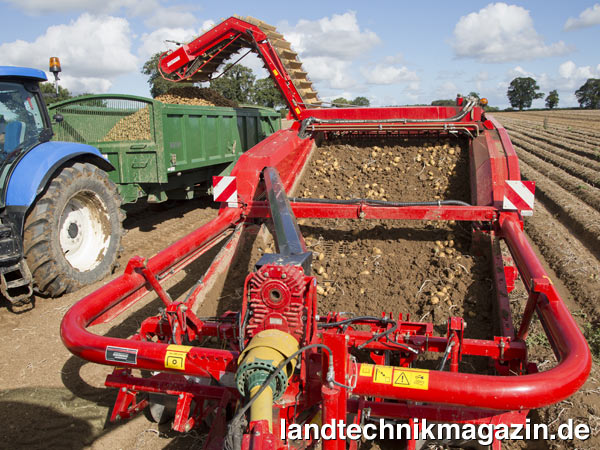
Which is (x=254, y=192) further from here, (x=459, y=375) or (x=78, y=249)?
(x=459, y=375)

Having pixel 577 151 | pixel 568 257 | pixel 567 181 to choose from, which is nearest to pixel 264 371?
pixel 568 257

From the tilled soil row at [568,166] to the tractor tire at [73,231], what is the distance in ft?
32.7

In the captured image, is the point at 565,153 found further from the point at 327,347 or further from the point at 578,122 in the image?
the point at 578,122

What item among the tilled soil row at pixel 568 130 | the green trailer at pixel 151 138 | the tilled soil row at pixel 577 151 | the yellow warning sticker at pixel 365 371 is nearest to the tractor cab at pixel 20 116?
the green trailer at pixel 151 138

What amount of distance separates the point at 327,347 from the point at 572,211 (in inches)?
316

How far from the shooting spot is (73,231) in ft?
17.0

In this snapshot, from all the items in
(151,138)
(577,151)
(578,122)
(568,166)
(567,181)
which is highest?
(578,122)

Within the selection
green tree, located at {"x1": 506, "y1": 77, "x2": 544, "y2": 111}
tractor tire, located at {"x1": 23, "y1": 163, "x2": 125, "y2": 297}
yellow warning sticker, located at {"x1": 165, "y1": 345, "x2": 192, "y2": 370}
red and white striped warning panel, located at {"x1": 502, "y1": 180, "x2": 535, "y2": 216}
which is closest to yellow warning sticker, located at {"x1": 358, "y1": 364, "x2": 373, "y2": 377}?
yellow warning sticker, located at {"x1": 165, "y1": 345, "x2": 192, "y2": 370}

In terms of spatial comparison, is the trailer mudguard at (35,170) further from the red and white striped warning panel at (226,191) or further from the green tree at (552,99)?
the green tree at (552,99)

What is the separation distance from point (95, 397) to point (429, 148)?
4638 mm

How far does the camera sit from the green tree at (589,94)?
234 feet

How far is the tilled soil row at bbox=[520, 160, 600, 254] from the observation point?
709 cm

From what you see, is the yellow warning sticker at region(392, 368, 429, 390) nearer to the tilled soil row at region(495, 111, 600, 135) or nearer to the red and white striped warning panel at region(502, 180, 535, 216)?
the red and white striped warning panel at region(502, 180, 535, 216)

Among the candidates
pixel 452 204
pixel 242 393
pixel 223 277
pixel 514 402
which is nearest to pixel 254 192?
pixel 223 277
